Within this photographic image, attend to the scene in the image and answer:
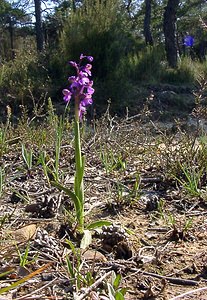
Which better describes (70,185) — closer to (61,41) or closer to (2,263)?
(2,263)

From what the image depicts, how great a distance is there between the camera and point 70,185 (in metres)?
2.76

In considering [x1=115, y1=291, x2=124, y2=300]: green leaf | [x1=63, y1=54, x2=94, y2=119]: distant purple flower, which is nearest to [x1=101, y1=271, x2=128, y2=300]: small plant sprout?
[x1=115, y1=291, x2=124, y2=300]: green leaf

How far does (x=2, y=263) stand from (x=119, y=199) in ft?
2.94

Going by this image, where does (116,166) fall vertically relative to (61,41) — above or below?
below

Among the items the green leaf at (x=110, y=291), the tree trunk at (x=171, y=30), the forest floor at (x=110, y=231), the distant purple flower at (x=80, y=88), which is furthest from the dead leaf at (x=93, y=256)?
the tree trunk at (x=171, y=30)

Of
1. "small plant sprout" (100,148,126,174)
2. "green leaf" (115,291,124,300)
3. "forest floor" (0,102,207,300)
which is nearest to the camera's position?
"green leaf" (115,291,124,300)

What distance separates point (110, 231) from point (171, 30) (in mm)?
11267

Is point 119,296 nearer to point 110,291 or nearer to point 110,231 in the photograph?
point 110,291

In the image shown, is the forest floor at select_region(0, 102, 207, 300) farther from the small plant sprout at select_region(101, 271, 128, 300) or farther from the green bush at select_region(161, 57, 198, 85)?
the green bush at select_region(161, 57, 198, 85)

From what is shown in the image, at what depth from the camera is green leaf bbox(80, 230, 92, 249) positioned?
1.86m

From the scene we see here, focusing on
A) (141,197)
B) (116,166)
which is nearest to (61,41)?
(116,166)

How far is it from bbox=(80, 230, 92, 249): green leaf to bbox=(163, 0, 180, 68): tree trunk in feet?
34.5

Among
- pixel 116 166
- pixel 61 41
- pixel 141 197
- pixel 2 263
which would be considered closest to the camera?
pixel 2 263

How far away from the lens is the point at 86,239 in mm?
1906
